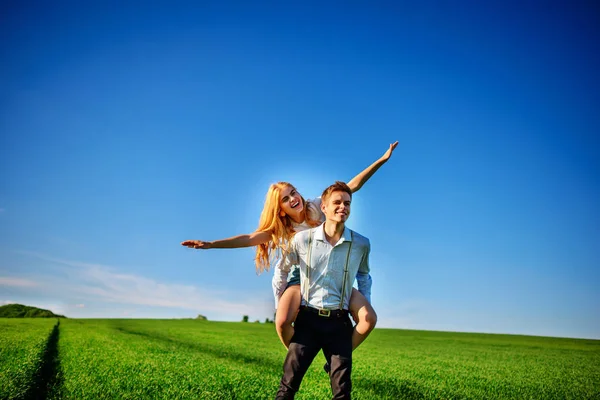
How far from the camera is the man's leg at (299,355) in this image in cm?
436

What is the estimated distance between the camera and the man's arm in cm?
466

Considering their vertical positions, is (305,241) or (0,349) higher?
(305,241)

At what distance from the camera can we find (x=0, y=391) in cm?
758

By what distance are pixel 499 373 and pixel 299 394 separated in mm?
8624

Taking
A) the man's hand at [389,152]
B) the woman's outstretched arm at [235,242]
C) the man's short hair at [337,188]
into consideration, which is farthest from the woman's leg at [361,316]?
the man's hand at [389,152]

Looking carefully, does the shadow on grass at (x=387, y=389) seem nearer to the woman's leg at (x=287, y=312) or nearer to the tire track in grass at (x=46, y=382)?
the woman's leg at (x=287, y=312)

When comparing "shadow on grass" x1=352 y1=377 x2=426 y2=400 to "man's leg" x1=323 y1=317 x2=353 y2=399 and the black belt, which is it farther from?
the black belt

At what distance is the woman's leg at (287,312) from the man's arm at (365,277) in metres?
0.67

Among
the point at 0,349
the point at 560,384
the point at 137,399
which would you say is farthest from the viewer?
the point at 0,349

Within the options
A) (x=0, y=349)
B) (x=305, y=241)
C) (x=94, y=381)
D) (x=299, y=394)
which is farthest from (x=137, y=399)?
(x=0, y=349)

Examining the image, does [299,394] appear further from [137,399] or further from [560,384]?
[560,384]

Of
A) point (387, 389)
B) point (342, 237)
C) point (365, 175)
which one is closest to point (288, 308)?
point (342, 237)

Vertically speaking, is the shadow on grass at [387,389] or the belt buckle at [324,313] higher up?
the belt buckle at [324,313]

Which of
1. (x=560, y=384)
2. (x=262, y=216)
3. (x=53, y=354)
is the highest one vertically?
(x=262, y=216)
